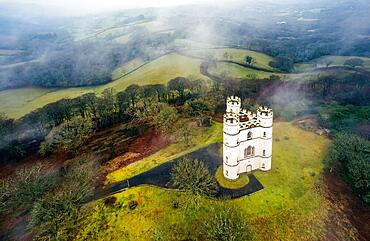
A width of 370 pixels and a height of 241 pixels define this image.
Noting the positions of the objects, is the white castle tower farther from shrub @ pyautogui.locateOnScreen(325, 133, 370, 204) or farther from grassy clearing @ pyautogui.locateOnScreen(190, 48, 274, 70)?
grassy clearing @ pyautogui.locateOnScreen(190, 48, 274, 70)

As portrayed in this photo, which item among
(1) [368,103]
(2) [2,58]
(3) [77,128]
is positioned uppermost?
(2) [2,58]

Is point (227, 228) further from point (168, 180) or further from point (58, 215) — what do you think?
point (58, 215)

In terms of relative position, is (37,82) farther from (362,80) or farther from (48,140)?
(362,80)

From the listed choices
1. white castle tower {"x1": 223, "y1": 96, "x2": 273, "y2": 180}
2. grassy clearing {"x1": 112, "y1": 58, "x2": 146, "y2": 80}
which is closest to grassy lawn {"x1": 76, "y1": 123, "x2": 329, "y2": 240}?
white castle tower {"x1": 223, "y1": 96, "x2": 273, "y2": 180}

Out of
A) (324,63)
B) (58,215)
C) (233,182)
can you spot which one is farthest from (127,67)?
(324,63)

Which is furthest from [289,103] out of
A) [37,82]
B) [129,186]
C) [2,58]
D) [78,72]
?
[2,58]

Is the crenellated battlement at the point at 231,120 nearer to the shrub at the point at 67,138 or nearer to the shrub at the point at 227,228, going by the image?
the shrub at the point at 227,228

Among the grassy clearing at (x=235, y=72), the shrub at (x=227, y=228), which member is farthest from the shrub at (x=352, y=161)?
the grassy clearing at (x=235, y=72)
